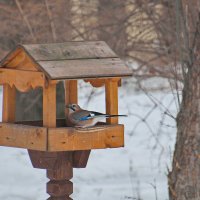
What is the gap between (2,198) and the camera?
854cm

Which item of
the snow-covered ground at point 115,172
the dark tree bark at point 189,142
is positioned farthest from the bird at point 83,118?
the snow-covered ground at point 115,172

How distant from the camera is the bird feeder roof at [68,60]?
419cm

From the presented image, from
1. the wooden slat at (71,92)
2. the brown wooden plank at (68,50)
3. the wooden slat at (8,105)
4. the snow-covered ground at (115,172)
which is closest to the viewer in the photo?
the brown wooden plank at (68,50)

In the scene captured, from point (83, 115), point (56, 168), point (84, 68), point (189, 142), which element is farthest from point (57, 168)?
point (189, 142)

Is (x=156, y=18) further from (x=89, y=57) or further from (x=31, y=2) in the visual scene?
(x=89, y=57)

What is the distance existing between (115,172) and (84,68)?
5824 mm

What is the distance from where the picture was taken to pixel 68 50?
14.5 ft

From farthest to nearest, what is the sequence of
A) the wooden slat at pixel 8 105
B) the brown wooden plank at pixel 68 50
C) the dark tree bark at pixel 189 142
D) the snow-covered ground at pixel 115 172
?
the snow-covered ground at pixel 115 172
the dark tree bark at pixel 189 142
the wooden slat at pixel 8 105
the brown wooden plank at pixel 68 50

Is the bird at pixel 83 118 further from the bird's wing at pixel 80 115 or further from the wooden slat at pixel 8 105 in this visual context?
the wooden slat at pixel 8 105

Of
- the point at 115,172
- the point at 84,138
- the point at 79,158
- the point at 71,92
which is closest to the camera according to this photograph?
the point at 84,138

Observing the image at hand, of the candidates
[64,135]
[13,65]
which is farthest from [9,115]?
[64,135]

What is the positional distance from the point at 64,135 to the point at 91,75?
37 centimetres

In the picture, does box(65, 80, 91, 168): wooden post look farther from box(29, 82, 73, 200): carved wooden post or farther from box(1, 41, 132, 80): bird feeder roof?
box(1, 41, 132, 80): bird feeder roof

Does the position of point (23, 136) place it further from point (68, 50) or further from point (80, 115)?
point (68, 50)
